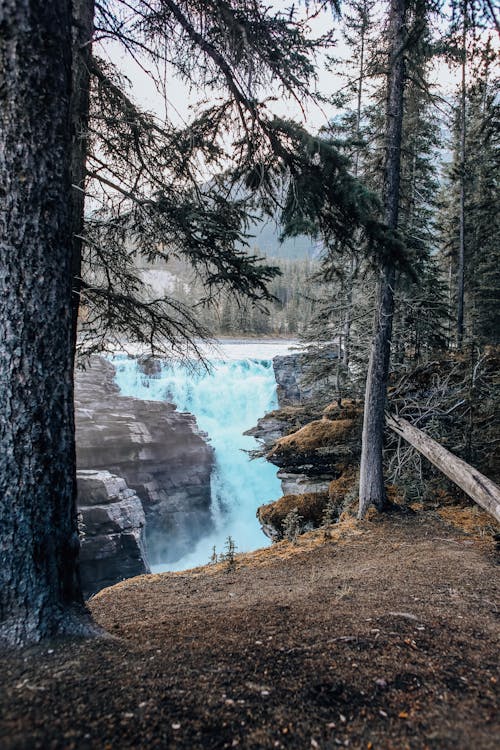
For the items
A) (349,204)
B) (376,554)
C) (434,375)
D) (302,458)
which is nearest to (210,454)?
(302,458)

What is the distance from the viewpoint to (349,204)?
412cm

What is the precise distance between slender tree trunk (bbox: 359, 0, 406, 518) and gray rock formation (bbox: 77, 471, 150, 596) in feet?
Answer: 38.3

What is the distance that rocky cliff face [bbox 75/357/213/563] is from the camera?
71.3 feet

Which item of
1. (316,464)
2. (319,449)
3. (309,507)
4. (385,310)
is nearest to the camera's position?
(385,310)

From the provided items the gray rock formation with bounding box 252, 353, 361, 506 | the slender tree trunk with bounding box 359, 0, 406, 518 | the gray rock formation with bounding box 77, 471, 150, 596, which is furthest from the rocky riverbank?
the slender tree trunk with bounding box 359, 0, 406, 518

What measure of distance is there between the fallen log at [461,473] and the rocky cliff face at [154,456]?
1786 cm

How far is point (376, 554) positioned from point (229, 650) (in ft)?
12.3

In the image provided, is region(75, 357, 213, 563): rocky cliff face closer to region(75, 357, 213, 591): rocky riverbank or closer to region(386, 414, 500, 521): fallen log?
region(75, 357, 213, 591): rocky riverbank

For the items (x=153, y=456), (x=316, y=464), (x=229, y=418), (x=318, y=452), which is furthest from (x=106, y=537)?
(x=229, y=418)

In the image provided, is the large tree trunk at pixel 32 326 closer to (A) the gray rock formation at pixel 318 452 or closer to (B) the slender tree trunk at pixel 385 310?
(B) the slender tree trunk at pixel 385 310

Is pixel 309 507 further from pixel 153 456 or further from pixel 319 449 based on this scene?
pixel 153 456

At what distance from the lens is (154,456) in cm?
2317

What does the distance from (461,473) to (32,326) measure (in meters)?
5.24

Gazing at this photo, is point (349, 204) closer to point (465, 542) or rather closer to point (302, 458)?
→ point (465, 542)
